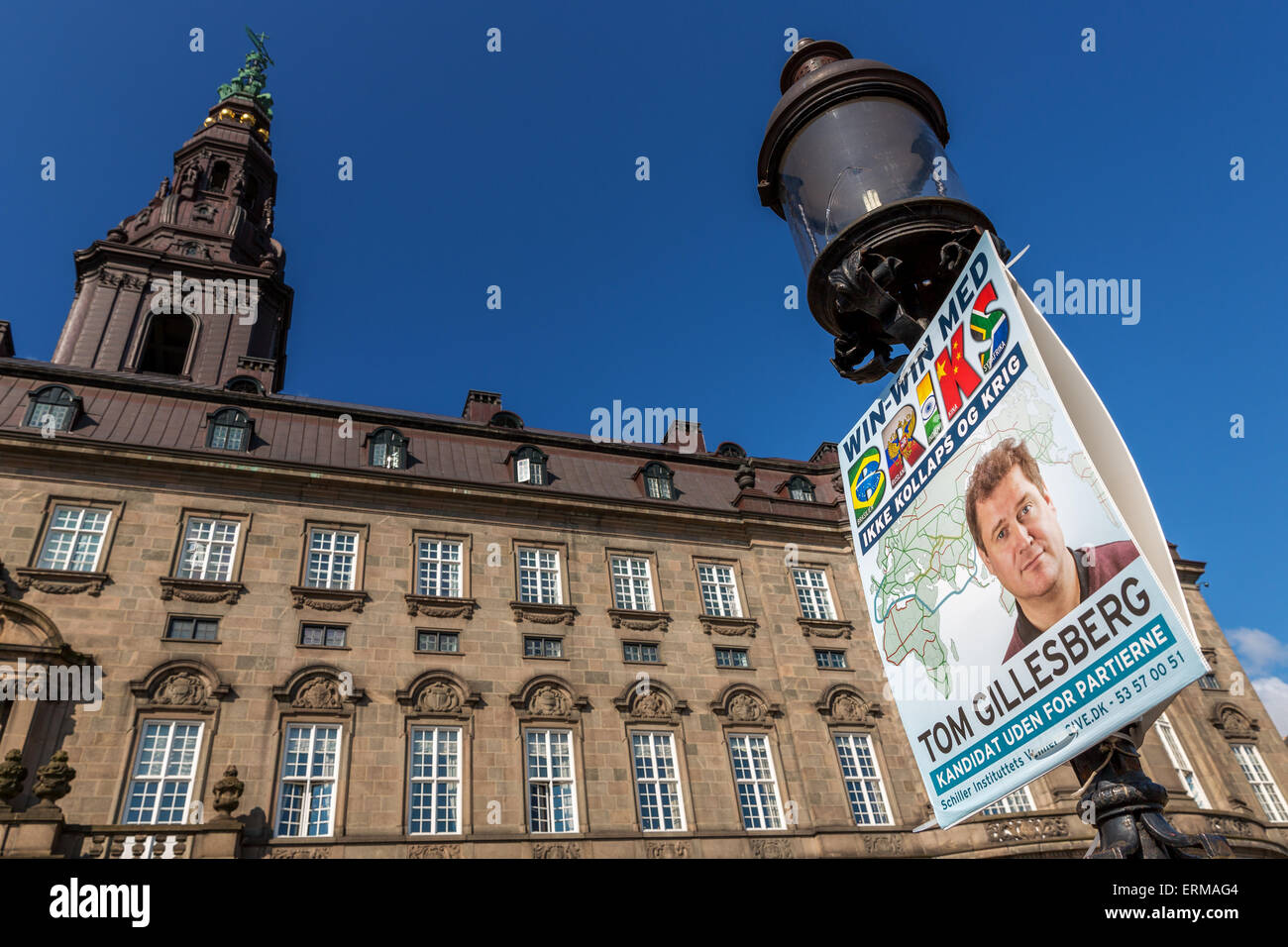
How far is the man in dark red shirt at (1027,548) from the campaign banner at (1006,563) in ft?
0.03

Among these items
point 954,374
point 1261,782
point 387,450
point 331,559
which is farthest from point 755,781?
point 1261,782

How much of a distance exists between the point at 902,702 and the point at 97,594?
21024mm

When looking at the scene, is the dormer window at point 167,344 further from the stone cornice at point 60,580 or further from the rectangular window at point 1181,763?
the rectangular window at point 1181,763

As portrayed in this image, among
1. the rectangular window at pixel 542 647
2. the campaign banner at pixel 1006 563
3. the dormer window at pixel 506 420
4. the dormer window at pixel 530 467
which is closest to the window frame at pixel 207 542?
the rectangular window at pixel 542 647

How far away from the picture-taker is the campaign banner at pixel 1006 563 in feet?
13.5

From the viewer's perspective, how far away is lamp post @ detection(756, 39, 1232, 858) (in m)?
5.99

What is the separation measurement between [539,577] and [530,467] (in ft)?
14.6

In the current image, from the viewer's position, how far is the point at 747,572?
27609mm

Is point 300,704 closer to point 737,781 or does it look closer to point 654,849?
point 654,849

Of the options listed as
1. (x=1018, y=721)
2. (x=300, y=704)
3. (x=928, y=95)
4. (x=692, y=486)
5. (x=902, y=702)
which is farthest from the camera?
(x=692, y=486)

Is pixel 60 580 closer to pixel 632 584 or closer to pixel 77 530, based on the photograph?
pixel 77 530

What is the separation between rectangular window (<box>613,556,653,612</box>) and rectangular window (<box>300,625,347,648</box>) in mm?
8007

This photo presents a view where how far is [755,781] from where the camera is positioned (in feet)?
74.9
